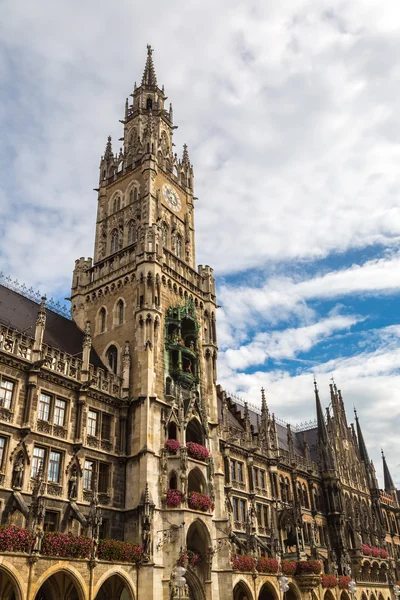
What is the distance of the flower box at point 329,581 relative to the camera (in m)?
44.9

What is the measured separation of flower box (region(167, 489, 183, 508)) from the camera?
105ft

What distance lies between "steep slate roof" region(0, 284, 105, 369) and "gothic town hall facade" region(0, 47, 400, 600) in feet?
0.47

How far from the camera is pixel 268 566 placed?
38.4 metres

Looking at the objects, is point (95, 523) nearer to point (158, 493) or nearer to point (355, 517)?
point (158, 493)

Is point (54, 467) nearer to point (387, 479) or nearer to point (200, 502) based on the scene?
point (200, 502)

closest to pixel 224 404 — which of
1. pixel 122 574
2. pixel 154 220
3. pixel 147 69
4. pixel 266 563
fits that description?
pixel 266 563

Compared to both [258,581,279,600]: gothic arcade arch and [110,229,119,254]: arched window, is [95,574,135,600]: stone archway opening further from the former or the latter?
[110,229,119,254]: arched window

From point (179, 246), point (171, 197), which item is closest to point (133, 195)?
point (171, 197)

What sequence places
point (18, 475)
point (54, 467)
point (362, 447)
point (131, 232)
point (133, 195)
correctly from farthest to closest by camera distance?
point (362, 447) < point (133, 195) < point (131, 232) < point (54, 467) < point (18, 475)

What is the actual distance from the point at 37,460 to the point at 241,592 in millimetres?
20413

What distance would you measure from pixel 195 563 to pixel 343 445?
36335mm

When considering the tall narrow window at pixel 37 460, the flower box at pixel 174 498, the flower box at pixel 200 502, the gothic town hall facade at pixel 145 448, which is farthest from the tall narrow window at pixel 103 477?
the flower box at pixel 200 502

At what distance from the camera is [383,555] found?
198ft

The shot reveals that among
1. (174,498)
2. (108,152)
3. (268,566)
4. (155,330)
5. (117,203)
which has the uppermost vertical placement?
(108,152)
